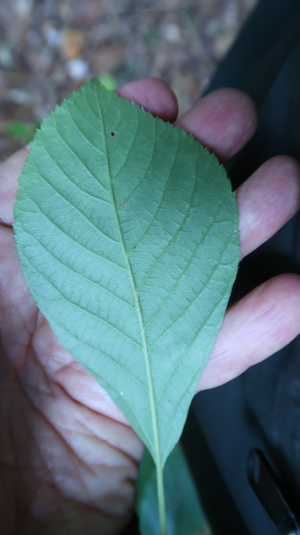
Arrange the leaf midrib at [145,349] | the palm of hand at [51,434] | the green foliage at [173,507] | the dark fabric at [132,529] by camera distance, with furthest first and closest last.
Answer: the green foliage at [173,507] < the dark fabric at [132,529] < the palm of hand at [51,434] < the leaf midrib at [145,349]

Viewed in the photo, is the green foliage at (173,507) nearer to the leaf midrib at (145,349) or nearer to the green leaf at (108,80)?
the leaf midrib at (145,349)

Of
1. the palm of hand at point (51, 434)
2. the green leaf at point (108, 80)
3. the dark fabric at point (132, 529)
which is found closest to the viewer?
the palm of hand at point (51, 434)

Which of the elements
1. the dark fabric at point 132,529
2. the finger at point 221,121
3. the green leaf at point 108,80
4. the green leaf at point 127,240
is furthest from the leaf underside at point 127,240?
the green leaf at point 108,80

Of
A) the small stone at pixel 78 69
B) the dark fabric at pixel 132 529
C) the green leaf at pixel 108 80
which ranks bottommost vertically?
the dark fabric at pixel 132 529

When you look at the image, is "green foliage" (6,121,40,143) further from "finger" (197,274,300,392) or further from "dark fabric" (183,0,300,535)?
"finger" (197,274,300,392)

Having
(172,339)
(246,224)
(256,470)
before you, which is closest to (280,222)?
(246,224)

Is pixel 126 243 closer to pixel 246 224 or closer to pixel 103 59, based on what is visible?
pixel 246 224

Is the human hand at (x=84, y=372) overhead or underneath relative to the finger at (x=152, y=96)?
underneath

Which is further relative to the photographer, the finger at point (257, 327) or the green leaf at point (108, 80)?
the green leaf at point (108, 80)

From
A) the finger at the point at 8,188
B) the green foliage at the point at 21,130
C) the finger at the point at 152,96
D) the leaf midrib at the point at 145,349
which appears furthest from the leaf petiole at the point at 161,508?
the green foliage at the point at 21,130
